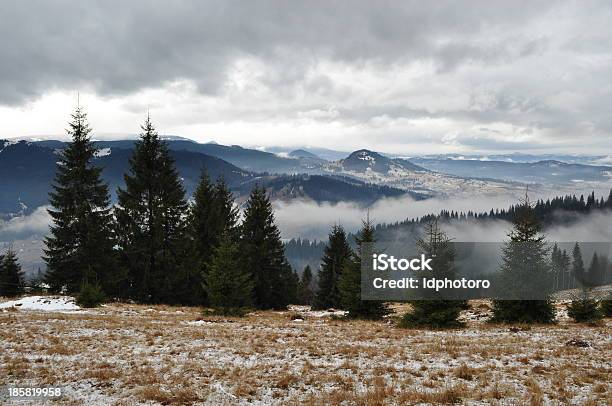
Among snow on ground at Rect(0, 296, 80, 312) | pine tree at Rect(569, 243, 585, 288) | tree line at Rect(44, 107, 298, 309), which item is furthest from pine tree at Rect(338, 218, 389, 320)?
pine tree at Rect(569, 243, 585, 288)

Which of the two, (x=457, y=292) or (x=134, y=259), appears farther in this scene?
(x=134, y=259)

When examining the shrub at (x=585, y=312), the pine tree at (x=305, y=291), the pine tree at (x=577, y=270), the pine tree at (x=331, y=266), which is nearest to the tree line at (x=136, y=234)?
the pine tree at (x=331, y=266)

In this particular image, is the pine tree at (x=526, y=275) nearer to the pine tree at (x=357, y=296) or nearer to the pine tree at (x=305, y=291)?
the pine tree at (x=357, y=296)

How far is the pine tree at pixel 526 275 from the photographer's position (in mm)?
24984

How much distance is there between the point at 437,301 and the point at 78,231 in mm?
32341

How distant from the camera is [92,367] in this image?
1334 centimetres

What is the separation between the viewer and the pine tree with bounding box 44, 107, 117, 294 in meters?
35.6

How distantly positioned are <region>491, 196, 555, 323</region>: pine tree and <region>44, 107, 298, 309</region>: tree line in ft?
67.9

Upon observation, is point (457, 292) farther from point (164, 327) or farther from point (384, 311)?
point (164, 327)

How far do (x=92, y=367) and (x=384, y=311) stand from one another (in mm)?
21037

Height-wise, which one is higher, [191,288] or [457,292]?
[457,292]

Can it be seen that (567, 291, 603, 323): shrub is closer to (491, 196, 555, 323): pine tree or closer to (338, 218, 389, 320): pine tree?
(491, 196, 555, 323): pine tree

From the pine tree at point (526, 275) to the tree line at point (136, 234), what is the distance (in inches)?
815

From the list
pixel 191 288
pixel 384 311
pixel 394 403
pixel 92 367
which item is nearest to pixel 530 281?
pixel 384 311
